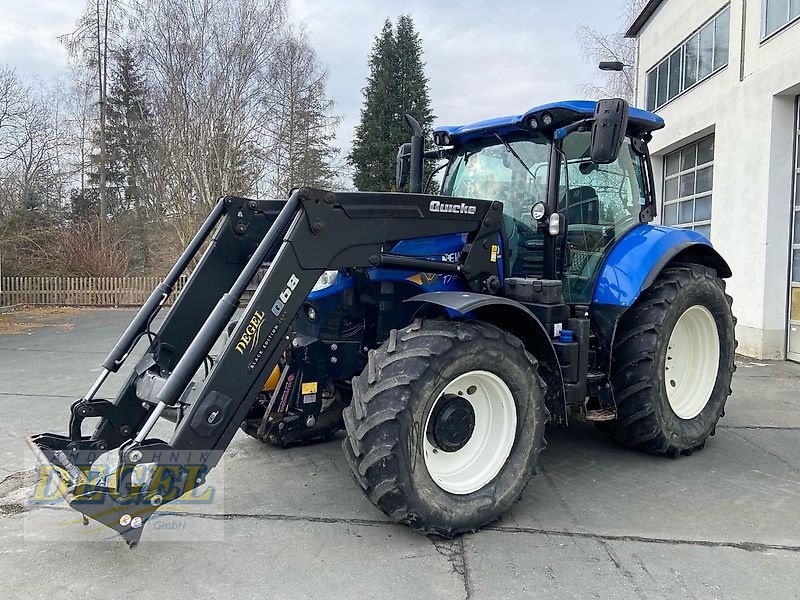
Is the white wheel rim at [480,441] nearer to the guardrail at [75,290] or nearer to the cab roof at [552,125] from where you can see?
the cab roof at [552,125]

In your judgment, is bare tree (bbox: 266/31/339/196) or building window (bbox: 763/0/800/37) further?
bare tree (bbox: 266/31/339/196)

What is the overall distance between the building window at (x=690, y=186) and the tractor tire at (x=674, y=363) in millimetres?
6277

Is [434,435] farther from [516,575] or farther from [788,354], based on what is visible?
[788,354]

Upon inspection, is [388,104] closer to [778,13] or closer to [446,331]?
[778,13]

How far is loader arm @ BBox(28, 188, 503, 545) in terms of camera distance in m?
2.76

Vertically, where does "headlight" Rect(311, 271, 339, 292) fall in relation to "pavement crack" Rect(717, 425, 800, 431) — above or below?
above

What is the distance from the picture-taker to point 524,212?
436 centimetres

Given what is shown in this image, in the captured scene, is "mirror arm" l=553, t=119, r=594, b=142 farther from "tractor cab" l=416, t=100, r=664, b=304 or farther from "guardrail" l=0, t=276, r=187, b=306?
"guardrail" l=0, t=276, r=187, b=306

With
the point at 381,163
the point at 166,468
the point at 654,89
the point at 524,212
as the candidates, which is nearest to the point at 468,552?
the point at 166,468

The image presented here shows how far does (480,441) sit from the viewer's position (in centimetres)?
353

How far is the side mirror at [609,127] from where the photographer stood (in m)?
3.60

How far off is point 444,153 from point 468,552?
303 cm

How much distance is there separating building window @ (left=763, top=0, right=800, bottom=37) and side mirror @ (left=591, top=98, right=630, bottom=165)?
265 inches

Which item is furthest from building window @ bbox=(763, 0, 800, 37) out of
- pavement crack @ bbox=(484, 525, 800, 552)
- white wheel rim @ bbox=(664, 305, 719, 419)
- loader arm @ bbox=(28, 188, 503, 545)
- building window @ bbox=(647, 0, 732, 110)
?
pavement crack @ bbox=(484, 525, 800, 552)
